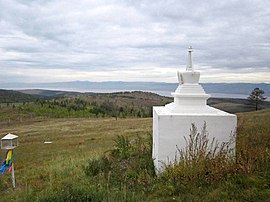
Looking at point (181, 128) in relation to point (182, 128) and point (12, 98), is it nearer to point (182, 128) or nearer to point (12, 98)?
point (182, 128)

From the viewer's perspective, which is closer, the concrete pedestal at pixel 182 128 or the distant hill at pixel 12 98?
the concrete pedestal at pixel 182 128

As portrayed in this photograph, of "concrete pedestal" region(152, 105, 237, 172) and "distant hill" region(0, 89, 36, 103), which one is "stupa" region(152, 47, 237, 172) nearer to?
"concrete pedestal" region(152, 105, 237, 172)

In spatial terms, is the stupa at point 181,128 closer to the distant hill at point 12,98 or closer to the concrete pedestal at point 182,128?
the concrete pedestal at point 182,128

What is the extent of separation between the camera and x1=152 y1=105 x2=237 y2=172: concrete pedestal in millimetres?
6539

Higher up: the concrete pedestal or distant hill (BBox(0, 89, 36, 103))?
the concrete pedestal

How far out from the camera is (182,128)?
659 centimetres

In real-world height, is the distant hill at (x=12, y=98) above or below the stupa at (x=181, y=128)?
below

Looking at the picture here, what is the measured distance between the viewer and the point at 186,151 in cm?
624

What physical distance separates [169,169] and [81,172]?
3.14 meters

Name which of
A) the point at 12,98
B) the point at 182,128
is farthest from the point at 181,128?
the point at 12,98

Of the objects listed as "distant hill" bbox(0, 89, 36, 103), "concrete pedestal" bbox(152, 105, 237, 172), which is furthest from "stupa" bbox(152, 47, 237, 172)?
"distant hill" bbox(0, 89, 36, 103)

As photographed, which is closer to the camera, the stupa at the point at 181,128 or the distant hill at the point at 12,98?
the stupa at the point at 181,128

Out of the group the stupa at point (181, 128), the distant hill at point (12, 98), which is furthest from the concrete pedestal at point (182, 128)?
the distant hill at point (12, 98)

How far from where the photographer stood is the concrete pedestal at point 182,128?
257 inches
